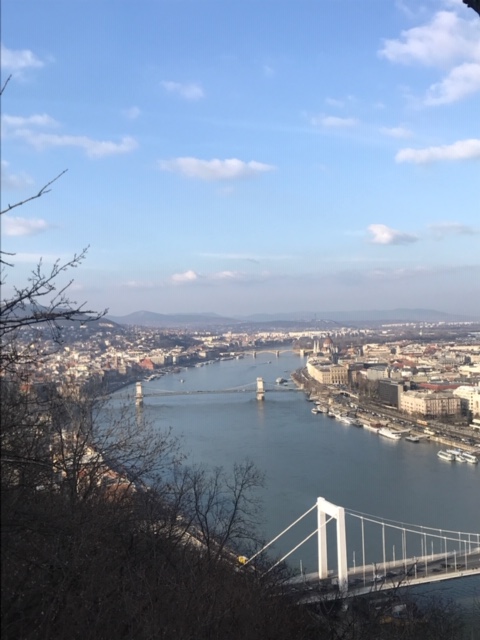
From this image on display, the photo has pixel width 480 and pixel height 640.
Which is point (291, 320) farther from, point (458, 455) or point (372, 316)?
point (458, 455)

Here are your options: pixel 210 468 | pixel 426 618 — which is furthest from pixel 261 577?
pixel 210 468

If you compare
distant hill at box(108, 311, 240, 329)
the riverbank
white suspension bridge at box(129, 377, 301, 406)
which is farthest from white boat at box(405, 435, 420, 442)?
distant hill at box(108, 311, 240, 329)

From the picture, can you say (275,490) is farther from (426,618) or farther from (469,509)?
(426,618)

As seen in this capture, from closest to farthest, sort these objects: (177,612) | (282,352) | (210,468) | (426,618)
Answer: (177,612) → (426,618) → (210,468) → (282,352)

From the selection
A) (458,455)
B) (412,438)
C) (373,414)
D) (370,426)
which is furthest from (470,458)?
(373,414)

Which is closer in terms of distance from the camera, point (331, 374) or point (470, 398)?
point (470, 398)
